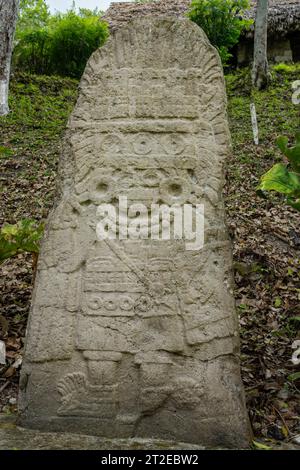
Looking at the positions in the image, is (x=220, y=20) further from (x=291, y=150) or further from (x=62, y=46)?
(x=291, y=150)

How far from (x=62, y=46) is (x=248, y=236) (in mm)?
8205

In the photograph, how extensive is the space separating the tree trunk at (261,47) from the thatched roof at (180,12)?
310cm

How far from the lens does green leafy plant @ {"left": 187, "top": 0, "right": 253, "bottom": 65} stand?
11016 millimetres

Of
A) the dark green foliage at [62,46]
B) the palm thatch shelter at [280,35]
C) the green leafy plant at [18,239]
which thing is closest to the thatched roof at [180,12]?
the palm thatch shelter at [280,35]

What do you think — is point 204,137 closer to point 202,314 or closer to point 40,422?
point 202,314

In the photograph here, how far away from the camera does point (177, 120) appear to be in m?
3.18

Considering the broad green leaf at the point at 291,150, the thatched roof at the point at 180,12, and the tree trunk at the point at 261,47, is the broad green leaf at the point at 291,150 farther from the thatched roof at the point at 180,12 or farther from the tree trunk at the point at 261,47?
the thatched roof at the point at 180,12

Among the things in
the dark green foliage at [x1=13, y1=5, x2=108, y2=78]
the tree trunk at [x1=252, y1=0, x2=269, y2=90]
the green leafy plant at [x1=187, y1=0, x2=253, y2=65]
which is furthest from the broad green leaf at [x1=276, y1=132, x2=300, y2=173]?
the dark green foliage at [x1=13, y1=5, x2=108, y2=78]

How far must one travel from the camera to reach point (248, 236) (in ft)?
17.7

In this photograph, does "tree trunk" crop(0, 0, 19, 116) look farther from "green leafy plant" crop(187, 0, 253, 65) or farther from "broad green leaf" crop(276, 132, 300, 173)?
"broad green leaf" crop(276, 132, 300, 173)

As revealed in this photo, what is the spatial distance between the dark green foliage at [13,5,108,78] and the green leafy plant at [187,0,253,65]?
2.21m

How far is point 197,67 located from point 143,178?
81 centimetres

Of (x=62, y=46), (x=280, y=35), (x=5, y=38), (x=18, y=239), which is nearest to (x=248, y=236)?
(x=18, y=239)

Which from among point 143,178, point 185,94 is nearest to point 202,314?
point 143,178
